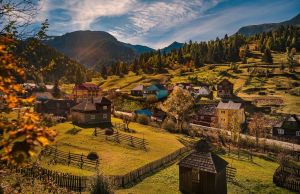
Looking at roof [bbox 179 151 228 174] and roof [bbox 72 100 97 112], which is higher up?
roof [bbox 72 100 97 112]

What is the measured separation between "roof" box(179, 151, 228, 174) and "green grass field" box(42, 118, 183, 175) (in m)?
8.11

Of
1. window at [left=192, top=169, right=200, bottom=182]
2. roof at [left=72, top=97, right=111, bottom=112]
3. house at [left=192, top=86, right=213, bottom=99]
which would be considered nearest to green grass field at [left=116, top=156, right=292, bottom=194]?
window at [left=192, top=169, right=200, bottom=182]

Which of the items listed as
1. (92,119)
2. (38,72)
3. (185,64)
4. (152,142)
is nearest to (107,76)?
(185,64)

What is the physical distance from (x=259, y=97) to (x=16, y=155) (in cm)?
10976

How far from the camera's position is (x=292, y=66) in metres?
142

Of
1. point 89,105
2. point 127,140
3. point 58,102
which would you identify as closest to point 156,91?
point 58,102

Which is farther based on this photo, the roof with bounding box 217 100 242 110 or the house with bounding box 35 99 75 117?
the house with bounding box 35 99 75 117

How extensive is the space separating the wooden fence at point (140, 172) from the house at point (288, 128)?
31.4m

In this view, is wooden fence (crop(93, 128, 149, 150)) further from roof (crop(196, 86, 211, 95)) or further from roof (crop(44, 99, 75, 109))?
roof (crop(196, 86, 211, 95))

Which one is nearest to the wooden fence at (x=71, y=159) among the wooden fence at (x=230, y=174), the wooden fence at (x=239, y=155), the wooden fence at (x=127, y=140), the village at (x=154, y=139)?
the village at (x=154, y=139)

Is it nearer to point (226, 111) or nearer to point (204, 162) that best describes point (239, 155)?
point (204, 162)

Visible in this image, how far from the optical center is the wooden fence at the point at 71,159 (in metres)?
37.8

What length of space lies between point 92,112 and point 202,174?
40787 mm

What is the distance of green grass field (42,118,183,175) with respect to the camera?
122ft
